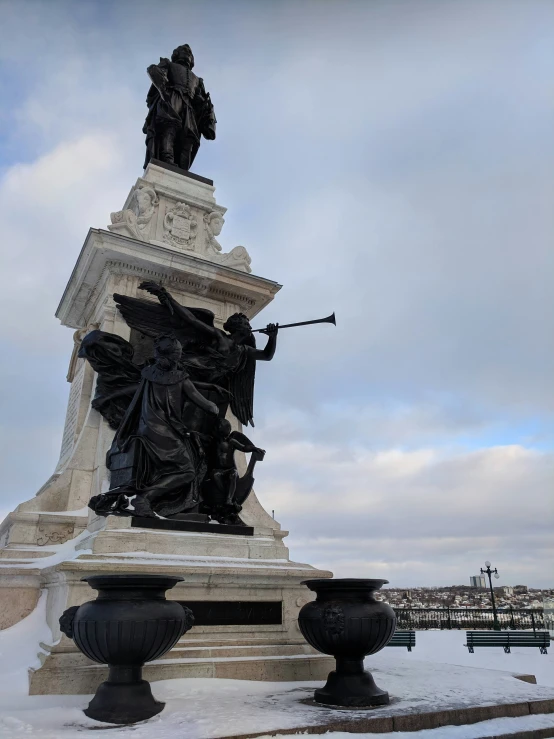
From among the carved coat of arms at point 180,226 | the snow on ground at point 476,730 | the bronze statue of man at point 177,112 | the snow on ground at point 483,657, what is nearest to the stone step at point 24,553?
the snow on ground at point 476,730

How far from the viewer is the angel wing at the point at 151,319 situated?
8148 mm

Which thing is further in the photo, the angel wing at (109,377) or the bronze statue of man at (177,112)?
the bronze statue of man at (177,112)

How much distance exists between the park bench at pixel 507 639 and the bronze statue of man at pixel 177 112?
1550 centimetres

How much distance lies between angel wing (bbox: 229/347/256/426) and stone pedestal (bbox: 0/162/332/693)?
0.61 ft

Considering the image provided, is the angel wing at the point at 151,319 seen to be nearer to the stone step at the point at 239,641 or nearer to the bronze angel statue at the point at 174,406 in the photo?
the bronze angel statue at the point at 174,406

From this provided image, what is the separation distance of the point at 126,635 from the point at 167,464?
8.97 ft

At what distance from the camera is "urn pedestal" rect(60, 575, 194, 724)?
4.24 meters

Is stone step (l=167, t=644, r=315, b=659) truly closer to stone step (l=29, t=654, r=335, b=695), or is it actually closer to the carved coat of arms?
stone step (l=29, t=654, r=335, b=695)

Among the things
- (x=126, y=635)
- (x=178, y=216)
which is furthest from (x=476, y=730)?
(x=178, y=216)

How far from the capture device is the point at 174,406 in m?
7.03

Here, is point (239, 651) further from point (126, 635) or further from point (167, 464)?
point (167, 464)

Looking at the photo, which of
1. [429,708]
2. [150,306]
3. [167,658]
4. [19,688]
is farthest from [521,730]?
[150,306]

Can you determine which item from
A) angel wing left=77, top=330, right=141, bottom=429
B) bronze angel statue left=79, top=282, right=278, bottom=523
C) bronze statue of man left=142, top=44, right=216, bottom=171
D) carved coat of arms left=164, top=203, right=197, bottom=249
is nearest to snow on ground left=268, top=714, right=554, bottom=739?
bronze angel statue left=79, top=282, right=278, bottom=523

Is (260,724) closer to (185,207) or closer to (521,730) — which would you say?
(521,730)
